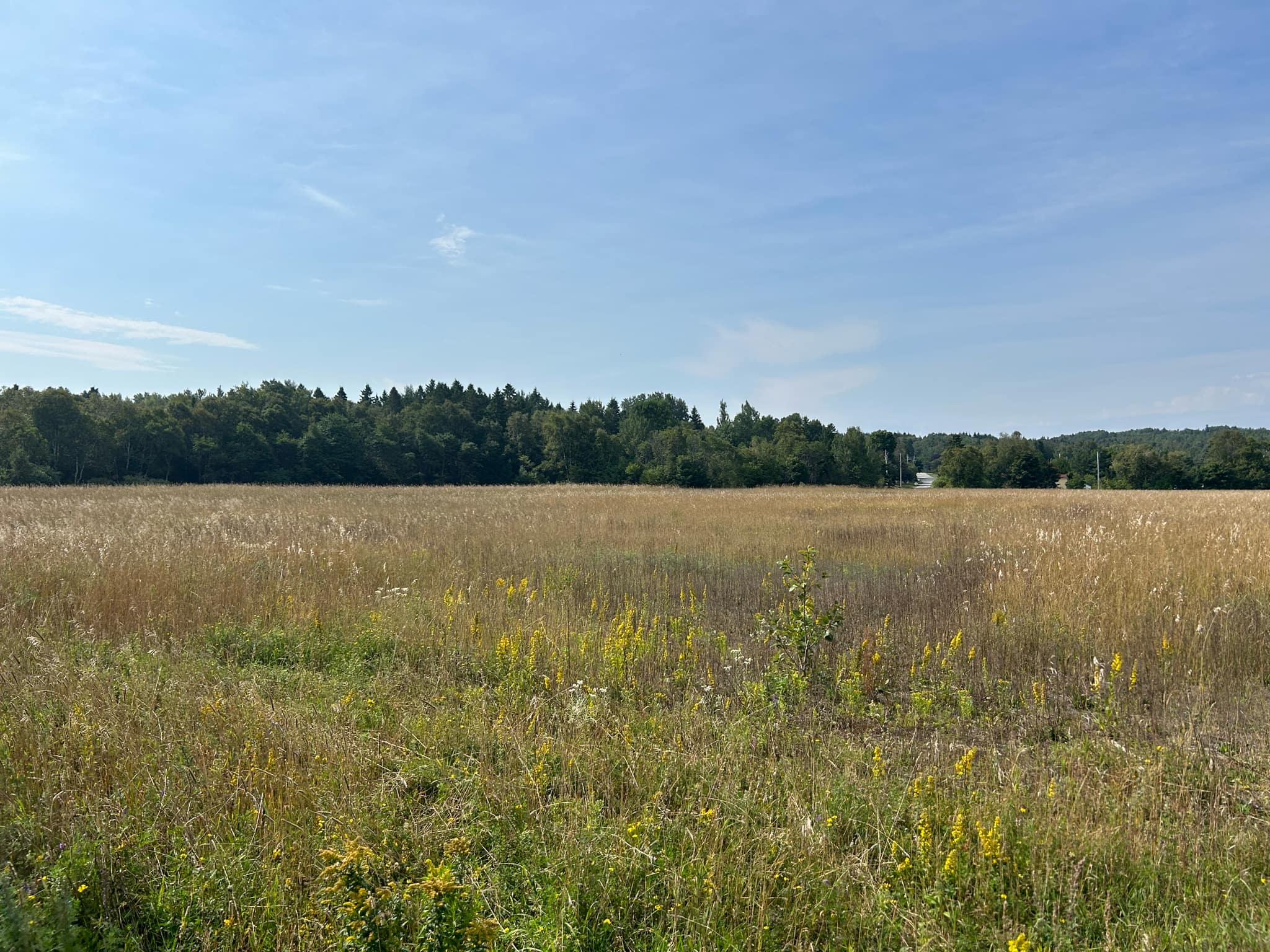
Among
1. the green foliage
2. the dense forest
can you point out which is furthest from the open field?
the dense forest

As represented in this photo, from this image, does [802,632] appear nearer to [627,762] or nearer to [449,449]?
[627,762]

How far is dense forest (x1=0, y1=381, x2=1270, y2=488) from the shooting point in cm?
5041

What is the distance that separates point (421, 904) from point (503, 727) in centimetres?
166

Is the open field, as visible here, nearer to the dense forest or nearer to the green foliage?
the green foliage

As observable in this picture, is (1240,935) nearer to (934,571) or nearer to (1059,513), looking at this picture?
(934,571)

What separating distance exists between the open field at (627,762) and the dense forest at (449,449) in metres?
48.5

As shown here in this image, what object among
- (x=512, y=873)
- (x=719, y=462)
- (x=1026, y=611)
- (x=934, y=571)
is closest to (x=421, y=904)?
(x=512, y=873)

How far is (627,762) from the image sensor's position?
353 centimetres

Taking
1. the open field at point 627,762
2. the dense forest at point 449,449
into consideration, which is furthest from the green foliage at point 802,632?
the dense forest at point 449,449

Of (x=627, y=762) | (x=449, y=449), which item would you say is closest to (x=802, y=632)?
(x=627, y=762)

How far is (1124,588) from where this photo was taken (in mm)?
7297

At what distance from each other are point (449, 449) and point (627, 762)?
2774 inches

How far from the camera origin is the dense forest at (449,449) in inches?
1984

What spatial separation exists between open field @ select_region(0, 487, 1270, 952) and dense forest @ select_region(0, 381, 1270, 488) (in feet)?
159
